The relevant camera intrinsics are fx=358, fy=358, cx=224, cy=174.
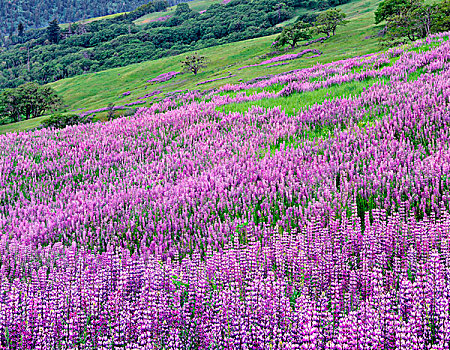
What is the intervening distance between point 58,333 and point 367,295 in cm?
268

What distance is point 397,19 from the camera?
38.8 m

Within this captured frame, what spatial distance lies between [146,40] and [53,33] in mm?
68206

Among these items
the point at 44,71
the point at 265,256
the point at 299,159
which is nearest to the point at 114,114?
the point at 299,159

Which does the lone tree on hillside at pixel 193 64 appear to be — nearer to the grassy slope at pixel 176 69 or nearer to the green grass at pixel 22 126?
the grassy slope at pixel 176 69

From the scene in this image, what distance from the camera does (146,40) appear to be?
148m

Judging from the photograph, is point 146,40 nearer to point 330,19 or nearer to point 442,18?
point 330,19

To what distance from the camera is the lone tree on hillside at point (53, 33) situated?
183m

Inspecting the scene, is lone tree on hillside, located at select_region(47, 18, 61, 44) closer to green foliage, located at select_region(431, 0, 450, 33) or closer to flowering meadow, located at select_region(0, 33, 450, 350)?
green foliage, located at select_region(431, 0, 450, 33)

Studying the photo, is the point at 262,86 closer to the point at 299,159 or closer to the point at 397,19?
the point at 299,159

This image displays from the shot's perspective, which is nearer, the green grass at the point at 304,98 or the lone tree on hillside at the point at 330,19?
the green grass at the point at 304,98

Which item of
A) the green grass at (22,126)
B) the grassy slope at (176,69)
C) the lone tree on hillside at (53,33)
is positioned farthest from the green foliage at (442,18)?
the lone tree on hillside at (53,33)

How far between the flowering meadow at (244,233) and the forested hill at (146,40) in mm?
102130

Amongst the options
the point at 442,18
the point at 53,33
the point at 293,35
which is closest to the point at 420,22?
the point at 442,18

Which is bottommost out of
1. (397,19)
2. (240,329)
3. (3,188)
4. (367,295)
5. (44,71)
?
(367,295)
